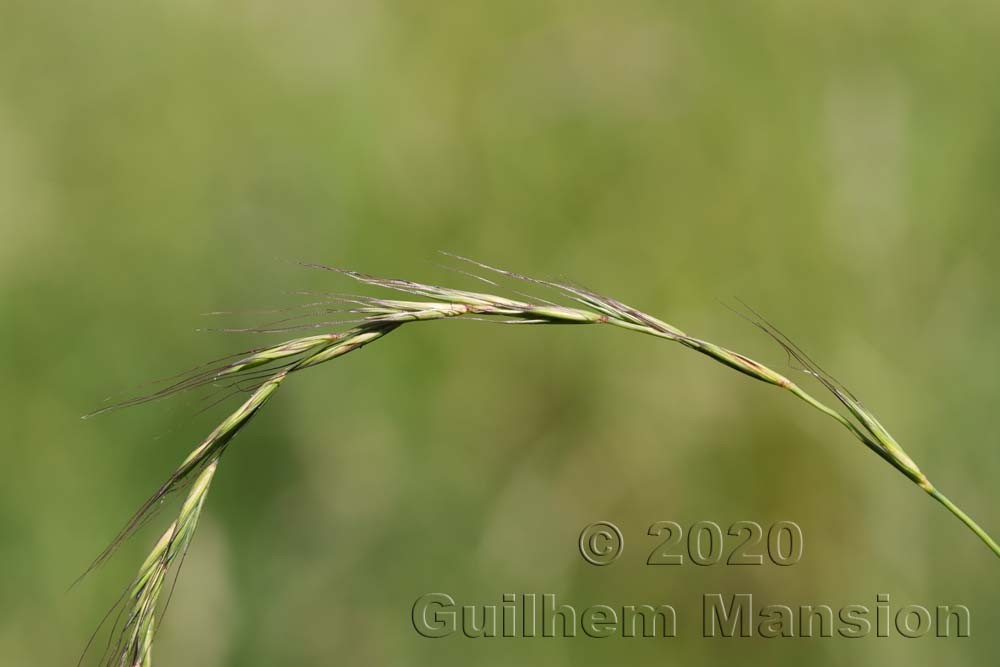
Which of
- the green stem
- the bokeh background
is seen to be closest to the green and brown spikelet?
the green stem

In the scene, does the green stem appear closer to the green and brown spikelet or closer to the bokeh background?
the green and brown spikelet

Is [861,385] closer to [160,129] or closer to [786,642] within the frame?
[786,642]

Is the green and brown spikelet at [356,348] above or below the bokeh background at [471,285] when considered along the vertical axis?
below

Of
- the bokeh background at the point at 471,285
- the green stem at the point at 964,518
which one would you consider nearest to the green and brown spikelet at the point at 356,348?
the green stem at the point at 964,518

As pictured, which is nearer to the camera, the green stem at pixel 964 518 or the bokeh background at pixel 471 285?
the green stem at pixel 964 518

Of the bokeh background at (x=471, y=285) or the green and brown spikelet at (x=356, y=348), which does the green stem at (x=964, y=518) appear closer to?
the green and brown spikelet at (x=356, y=348)

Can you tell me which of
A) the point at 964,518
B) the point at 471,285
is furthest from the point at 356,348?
the point at 471,285

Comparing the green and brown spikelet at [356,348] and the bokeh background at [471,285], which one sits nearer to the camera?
the green and brown spikelet at [356,348]

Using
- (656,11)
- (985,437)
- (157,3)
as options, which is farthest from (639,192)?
(157,3)
